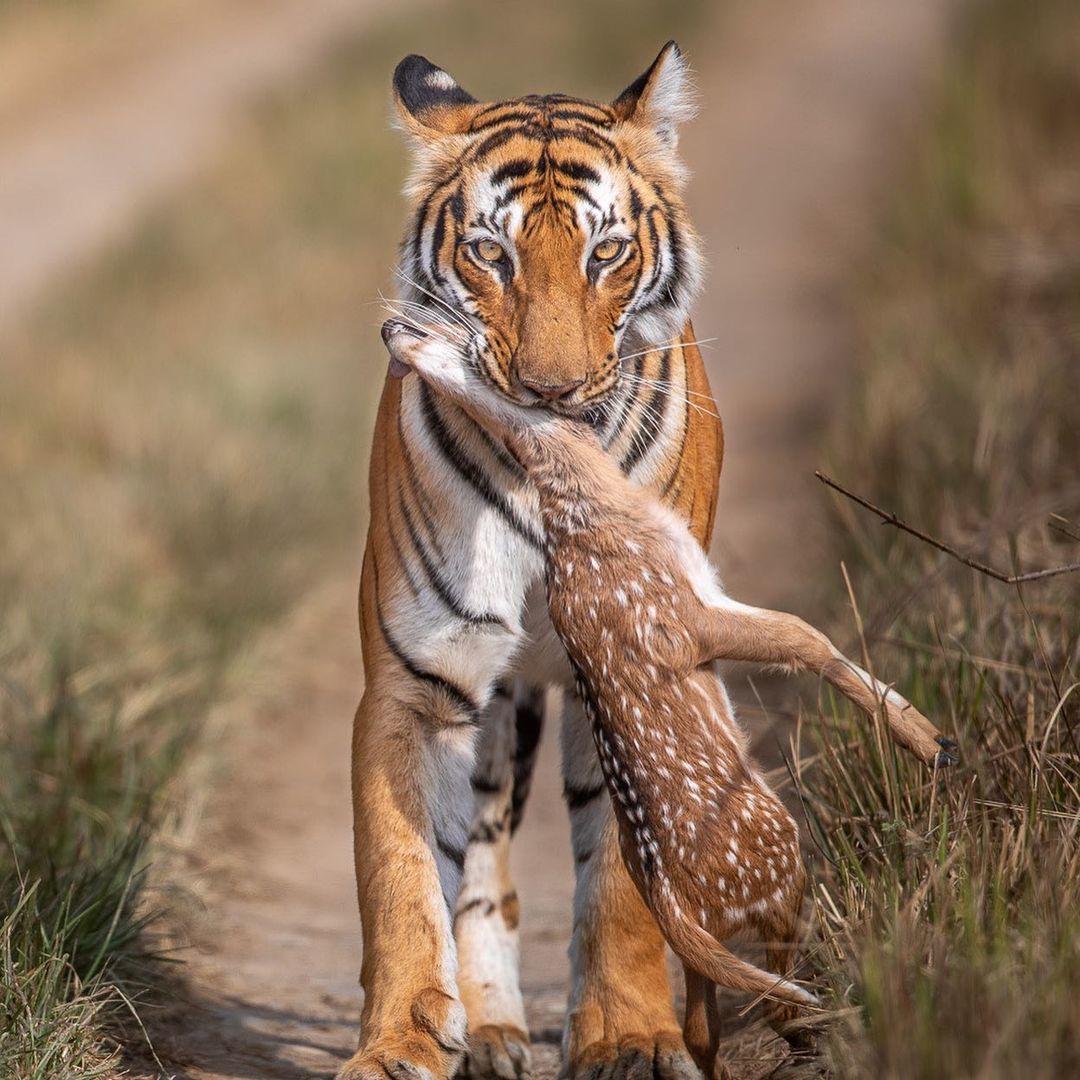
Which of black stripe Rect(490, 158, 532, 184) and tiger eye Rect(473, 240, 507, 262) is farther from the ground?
black stripe Rect(490, 158, 532, 184)

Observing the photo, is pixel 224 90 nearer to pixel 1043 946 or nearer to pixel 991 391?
pixel 991 391

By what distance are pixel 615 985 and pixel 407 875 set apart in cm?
50

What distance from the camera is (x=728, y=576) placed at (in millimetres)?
6742

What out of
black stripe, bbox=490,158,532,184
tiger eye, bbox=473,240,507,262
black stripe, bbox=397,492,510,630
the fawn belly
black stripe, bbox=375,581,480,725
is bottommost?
the fawn belly

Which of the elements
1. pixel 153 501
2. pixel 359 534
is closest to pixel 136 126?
pixel 359 534

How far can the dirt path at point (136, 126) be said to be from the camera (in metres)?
13.2

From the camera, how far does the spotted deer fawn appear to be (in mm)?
2852

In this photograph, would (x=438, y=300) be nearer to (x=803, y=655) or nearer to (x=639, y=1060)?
(x=803, y=655)

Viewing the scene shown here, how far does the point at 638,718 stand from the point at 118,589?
3.61 metres

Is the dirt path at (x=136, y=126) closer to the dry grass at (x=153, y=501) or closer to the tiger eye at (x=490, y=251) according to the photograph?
the dry grass at (x=153, y=501)

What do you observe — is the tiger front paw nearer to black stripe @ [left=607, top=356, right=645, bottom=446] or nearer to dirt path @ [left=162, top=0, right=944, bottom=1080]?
dirt path @ [left=162, top=0, right=944, bottom=1080]

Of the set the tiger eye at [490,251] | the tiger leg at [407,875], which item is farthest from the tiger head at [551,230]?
the tiger leg at [407,875]

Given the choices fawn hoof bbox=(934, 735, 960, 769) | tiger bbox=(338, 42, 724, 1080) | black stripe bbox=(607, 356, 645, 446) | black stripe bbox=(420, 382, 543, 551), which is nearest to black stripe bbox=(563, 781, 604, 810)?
tiger bbox=(338, 42, 724, 1080)

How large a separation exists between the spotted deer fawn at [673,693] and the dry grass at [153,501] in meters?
0.68
